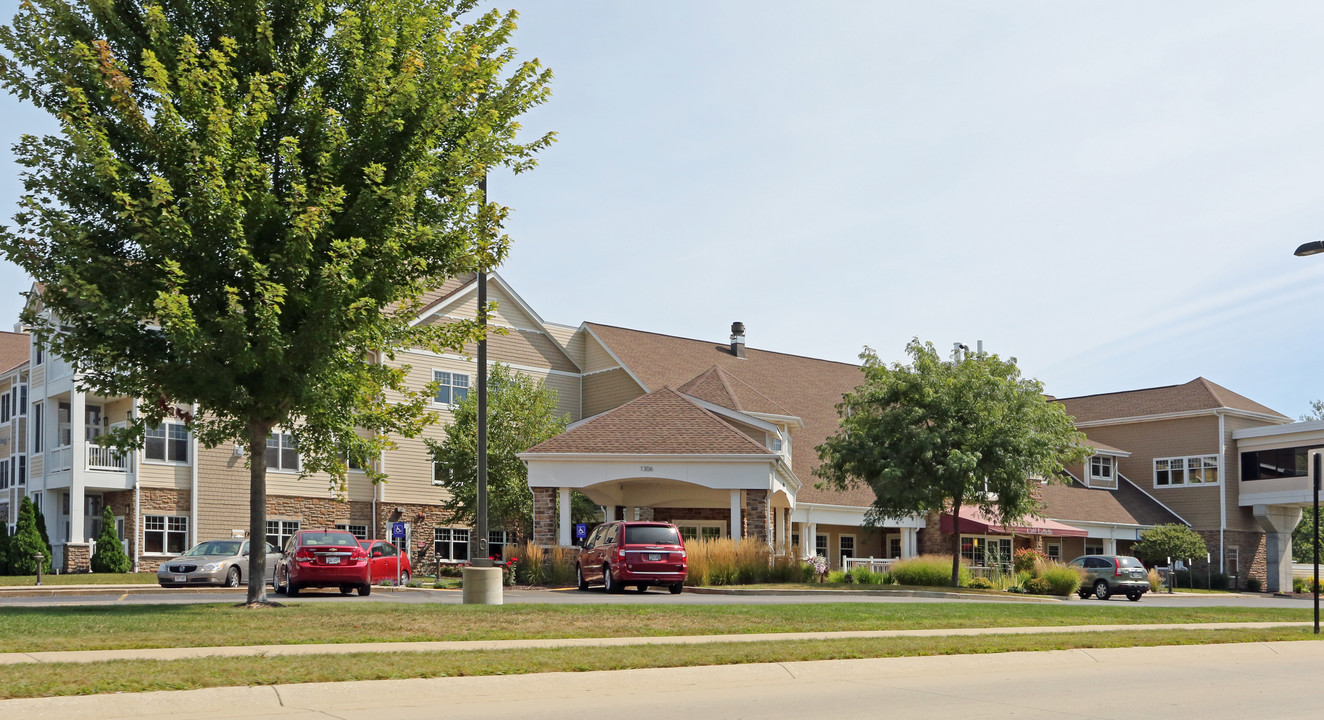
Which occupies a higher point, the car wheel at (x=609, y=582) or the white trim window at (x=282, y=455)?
the white trim window at (x=282, y=455)

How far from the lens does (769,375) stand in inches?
1965

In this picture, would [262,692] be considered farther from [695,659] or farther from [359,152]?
[359,152]

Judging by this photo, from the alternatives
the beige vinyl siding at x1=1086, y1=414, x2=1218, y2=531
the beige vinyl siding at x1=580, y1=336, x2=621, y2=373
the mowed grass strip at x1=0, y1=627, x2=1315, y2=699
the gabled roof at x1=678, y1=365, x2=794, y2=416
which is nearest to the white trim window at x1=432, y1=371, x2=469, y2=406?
the beige vinyl siding at x1=580, y1=336, x2=621, y2=373

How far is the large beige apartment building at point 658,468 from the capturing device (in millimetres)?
33594

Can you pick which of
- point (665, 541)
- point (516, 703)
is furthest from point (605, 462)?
point (516, 703)

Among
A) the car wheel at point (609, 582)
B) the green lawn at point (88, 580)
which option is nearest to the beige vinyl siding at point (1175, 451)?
the car wheel at point (609, 582)

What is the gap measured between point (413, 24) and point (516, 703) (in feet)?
37.9

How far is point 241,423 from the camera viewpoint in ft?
63.2

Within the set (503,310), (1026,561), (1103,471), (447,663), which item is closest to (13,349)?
(503,310)

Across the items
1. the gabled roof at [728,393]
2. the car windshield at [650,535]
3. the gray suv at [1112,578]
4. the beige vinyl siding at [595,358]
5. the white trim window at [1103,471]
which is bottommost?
the gray suv at [1112,578]

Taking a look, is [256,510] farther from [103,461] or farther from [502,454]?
[103,461]

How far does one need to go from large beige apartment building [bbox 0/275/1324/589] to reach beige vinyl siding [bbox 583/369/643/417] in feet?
0.27

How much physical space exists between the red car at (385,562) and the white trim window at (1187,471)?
127 feet

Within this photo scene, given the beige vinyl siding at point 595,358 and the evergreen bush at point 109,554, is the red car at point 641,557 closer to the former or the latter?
the evergreen bush at point 109,554
